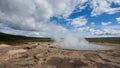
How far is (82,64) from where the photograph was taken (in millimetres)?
20594

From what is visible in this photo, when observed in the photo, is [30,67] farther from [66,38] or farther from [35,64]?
[66,38]

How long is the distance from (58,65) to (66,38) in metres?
31.5

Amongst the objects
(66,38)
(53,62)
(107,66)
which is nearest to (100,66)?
(107,66)

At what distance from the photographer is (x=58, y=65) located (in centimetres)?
2033

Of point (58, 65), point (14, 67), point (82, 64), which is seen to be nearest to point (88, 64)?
point (82, 64)

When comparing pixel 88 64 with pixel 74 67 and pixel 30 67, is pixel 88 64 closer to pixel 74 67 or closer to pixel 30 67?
pixel 74 67

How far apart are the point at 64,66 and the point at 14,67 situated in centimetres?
593

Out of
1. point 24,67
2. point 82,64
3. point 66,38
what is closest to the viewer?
point 24,67

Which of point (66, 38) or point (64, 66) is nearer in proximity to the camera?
point (64, 66)

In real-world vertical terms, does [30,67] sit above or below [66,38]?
below

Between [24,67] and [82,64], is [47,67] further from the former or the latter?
[82,64]

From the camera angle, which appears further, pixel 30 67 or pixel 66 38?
pixel 66 38

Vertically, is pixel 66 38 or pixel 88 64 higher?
pixel 66 38

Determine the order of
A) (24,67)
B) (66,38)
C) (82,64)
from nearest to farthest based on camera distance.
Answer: (24,67) → (82,64) → (66,38)
